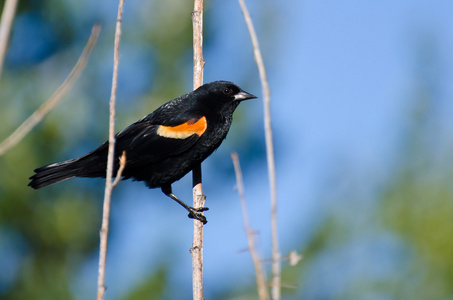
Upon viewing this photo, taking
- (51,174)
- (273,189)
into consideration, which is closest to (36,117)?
(273,189)

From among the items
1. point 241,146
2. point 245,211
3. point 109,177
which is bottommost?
point 245,211

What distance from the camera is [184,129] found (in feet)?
12.6

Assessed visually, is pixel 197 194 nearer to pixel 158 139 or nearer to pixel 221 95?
pixel 158 139

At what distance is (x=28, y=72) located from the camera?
7773 millimetres

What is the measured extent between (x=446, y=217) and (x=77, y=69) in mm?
7369

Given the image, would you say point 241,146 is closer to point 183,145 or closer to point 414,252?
point 414,252

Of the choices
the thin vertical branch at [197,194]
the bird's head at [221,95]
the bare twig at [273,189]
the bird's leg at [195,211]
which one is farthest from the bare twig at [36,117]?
the bird's head at [221,95]

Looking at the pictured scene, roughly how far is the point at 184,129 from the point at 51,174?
86 cm

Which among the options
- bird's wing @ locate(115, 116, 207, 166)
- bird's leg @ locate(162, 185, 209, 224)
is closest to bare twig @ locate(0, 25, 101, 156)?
bird's leg @ locate(162, 185, 209, 224)

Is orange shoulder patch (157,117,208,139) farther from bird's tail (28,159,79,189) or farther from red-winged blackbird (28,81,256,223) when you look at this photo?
bird's tail (28,159,79,189)

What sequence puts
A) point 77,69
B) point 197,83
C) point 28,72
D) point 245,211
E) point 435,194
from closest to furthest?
1. point 77,69
2. point 245,211
3. point 197,83
4. point 28,72
5. point 435,194

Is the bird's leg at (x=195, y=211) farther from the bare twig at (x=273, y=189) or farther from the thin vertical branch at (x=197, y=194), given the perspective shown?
the bare twig at (x=273, y=189)

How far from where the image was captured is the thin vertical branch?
2.42 meters

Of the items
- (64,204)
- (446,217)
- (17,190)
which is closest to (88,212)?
(64,204)
